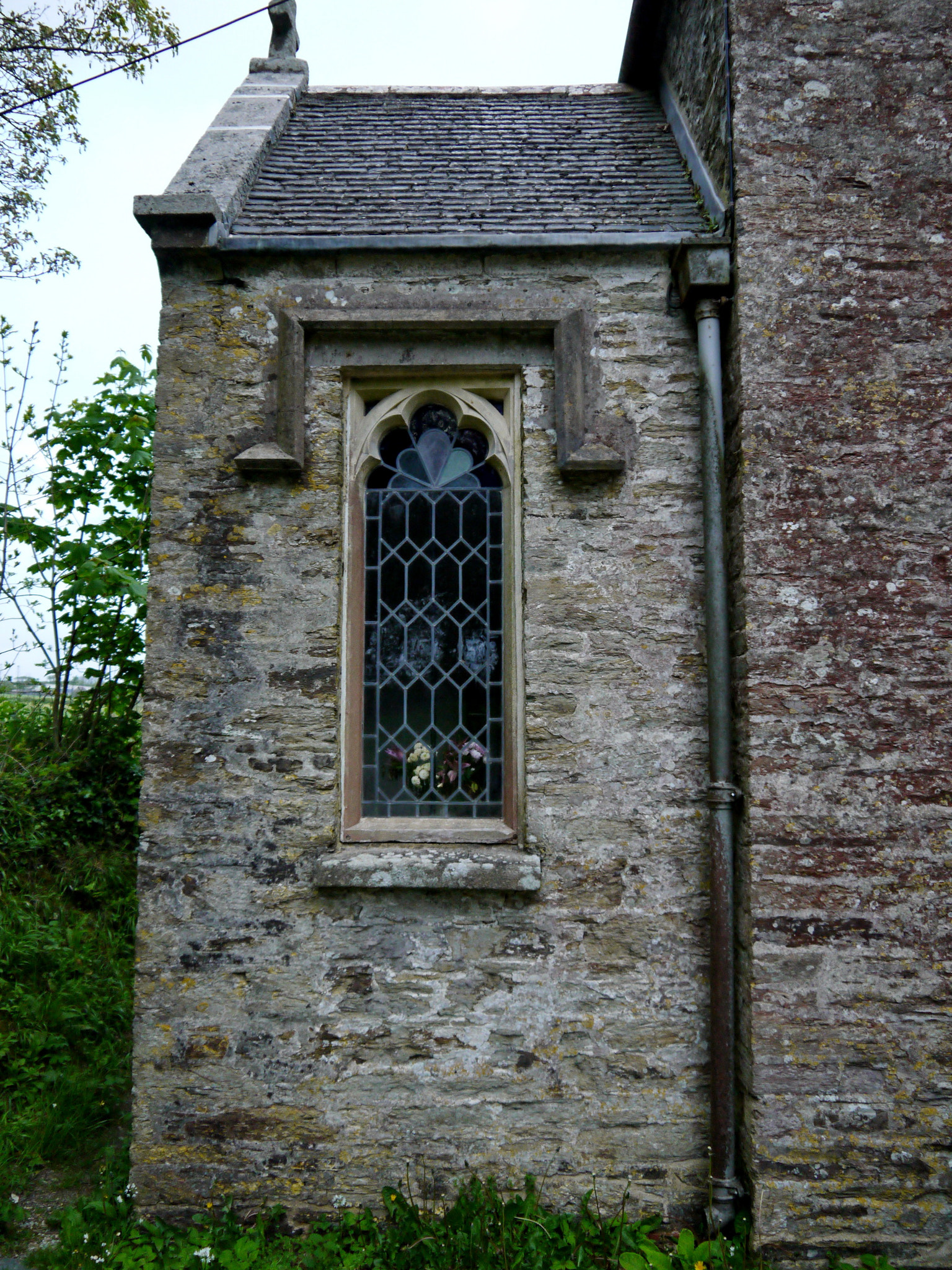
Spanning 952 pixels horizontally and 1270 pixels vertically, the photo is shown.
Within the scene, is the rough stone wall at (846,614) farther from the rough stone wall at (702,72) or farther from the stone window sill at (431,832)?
the stone window sill at (431,832)

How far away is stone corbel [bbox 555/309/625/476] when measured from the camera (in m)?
3.66

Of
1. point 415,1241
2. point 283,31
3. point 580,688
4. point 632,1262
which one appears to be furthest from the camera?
point 283,31

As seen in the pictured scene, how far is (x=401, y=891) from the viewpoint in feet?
11.7

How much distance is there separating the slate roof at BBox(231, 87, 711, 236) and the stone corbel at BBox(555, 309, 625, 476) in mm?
557

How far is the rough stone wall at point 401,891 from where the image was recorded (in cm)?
343

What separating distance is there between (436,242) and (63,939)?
193 inches

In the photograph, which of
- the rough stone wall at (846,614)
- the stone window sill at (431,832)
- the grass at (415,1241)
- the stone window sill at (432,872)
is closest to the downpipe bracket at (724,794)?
the rough stone wall at (846,614)

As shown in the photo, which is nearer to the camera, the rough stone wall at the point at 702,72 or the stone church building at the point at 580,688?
the stone church building at the point at 580,688

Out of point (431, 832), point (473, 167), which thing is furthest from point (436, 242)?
point (431, 832)

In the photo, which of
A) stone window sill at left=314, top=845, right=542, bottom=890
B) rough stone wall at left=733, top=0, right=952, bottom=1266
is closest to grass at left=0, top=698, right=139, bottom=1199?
stone window sill at left=314, top=845, right=542, bottom=890

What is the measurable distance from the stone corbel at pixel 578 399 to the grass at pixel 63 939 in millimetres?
4206

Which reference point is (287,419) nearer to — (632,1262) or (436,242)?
(436,242)

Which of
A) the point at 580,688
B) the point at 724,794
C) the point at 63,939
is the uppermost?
the point at 580,688

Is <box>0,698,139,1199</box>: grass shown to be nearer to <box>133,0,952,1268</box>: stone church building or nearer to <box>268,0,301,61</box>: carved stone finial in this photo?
<box>133,0,952,1268</box>: stone church building
